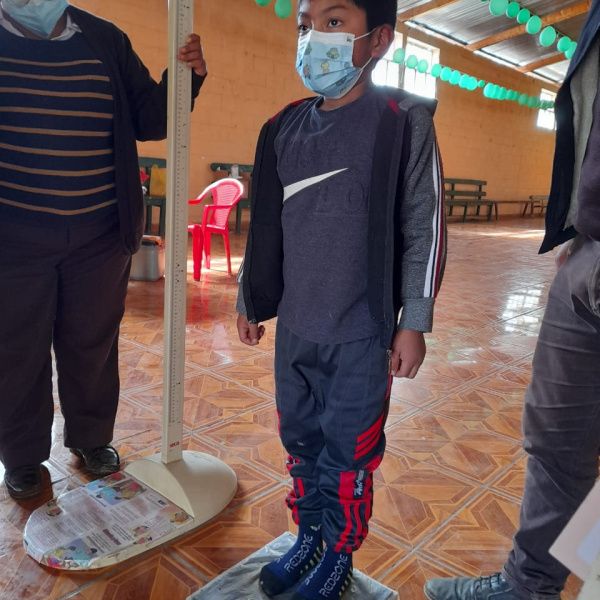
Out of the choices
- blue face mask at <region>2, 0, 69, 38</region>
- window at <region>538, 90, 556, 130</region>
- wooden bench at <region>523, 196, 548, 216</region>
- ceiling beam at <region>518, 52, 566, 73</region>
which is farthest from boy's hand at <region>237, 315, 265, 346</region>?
window at <region>538, 90, 556, 130</region>

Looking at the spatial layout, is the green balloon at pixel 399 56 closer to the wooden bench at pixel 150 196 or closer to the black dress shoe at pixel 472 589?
the wooden bench at pixel 150 196

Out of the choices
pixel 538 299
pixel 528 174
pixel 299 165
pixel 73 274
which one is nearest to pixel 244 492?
pixel 73 274

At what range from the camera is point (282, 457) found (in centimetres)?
187

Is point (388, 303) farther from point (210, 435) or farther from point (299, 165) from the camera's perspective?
point (210, 435)

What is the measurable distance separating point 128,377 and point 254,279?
57.1 inches

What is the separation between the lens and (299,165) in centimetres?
115

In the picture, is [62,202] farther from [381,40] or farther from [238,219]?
[238,219]

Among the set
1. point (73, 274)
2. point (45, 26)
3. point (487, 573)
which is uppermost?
point (45, 26)

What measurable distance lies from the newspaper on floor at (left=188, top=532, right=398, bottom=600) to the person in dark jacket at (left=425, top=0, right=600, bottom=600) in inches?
12.0

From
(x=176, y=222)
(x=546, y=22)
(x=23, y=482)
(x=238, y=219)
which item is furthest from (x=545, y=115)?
(x=23, y=482)

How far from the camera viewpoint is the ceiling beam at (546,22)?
9.23 m

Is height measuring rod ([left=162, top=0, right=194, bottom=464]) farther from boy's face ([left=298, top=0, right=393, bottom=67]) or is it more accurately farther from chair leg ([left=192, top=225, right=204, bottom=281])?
chair leg ([left=192, top=225, right=204, bottom=281])

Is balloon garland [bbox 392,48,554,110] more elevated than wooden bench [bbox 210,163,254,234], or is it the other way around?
balloon garland [bbox 392,48,554,110]

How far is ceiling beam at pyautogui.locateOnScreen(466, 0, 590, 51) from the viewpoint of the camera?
9.23 metres
